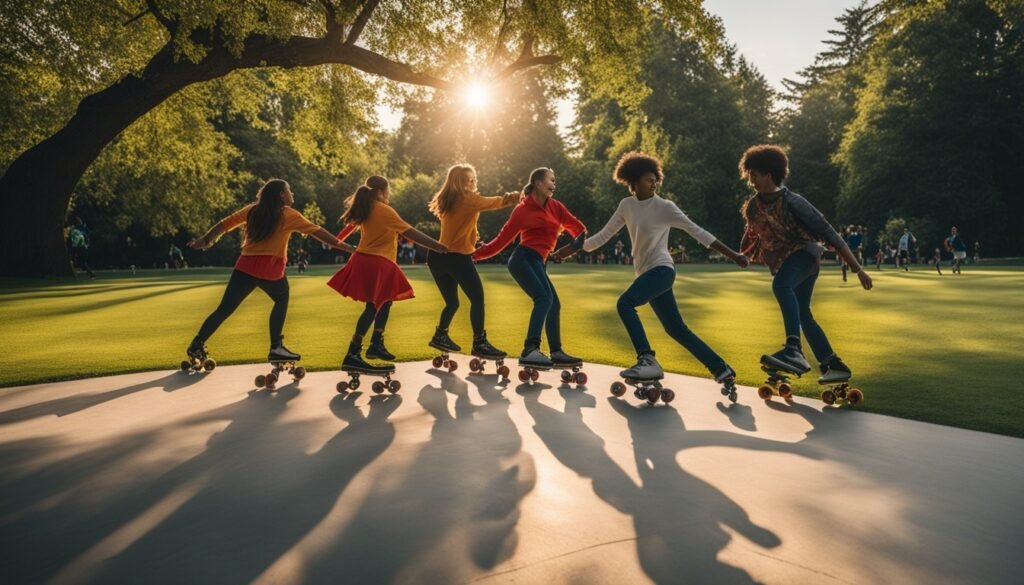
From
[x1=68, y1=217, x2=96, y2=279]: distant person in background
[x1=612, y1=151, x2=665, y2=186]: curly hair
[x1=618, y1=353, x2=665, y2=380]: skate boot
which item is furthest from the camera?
[x1=68, y1=217, x2=96, y2=279]: distant person in background

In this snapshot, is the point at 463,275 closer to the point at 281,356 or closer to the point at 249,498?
the point at 281,356

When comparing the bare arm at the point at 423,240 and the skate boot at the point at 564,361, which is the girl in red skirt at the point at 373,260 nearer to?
the bare arm at the point at 423,240

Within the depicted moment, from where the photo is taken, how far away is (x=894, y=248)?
47.3 metres

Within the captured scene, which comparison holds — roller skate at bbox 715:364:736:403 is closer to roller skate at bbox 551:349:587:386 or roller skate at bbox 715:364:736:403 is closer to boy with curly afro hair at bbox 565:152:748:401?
boy with curly afro hair at bbox 565:152:748:401

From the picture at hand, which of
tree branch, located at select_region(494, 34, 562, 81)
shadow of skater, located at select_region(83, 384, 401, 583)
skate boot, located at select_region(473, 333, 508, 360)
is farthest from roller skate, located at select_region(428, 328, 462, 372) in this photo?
tree branch, located at select_region(494, 34, 562, 81)

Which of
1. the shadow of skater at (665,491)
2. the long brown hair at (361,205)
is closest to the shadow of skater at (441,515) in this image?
the shadow of skater at (665,491)

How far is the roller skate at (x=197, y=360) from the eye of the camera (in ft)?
23.4

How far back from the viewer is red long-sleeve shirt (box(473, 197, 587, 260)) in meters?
6.81

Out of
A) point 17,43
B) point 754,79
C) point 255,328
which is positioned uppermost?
point 754,79

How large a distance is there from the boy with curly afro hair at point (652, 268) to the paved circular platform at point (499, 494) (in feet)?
1.26

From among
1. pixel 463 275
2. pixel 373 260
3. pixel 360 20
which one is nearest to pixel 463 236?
pixel 463 275

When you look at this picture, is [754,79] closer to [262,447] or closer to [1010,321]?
[1010,321]

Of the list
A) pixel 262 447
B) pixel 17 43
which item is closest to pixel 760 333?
pixel 262 447

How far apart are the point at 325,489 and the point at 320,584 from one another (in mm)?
1098
